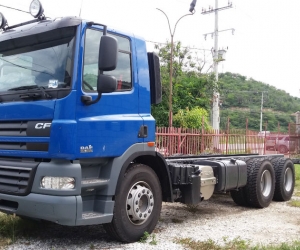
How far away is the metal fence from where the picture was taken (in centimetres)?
1527

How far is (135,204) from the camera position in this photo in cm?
529

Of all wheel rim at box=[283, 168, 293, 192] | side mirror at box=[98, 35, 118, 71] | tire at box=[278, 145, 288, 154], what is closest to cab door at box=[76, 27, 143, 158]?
side mirror at box=[98, 35, 118, 71]

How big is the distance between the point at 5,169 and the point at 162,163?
7.15ft

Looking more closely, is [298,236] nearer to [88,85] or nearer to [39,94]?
[88,85]

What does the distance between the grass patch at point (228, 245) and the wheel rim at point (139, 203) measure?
56 centimetres

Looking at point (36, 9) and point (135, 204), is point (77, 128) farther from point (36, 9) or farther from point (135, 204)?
point (36, 9)

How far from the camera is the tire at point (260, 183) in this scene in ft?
26.1

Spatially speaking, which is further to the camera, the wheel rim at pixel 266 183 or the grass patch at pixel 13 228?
the wheel rim at pixel 266 183

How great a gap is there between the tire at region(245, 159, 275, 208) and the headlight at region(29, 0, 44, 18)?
198 inches

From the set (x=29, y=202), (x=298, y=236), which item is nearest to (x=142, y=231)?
(x=29, y=202)

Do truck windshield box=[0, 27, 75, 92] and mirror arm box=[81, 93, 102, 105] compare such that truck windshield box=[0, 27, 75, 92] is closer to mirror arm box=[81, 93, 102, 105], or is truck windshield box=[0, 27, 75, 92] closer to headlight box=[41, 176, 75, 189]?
mirror arm box=[81, 93, 102, 105]

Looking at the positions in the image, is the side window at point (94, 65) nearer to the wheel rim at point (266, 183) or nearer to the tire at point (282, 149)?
the wheel rim at point (266, 183)

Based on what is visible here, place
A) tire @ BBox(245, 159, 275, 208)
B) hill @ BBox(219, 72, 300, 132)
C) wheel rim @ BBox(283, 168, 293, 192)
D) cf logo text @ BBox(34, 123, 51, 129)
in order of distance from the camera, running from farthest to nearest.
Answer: hill @ BBox(219, 72, 300, 132) → wheel rim @ BBox(283, 168, 293, 192) → tire @ BBox(245, 159, 275, 208) → cf logo text @ BBox(34, 123, 51, 129)

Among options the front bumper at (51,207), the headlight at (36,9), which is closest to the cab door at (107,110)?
the front bumper at (51,207)
